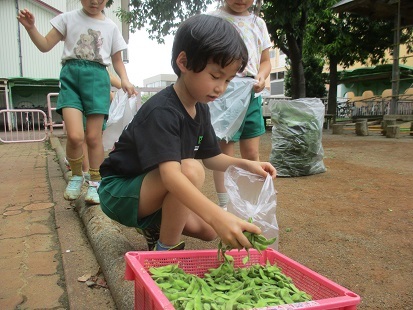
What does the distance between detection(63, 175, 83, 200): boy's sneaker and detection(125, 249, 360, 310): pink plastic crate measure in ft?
5.61

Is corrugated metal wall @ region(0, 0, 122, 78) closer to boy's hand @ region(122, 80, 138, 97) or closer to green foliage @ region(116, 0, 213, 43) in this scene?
green foliage @ region(116, 0, 213, 43)

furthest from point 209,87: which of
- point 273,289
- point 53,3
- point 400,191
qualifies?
point 53,3

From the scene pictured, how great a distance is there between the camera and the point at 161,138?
1438 millimetres

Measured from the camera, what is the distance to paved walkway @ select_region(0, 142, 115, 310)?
167cm

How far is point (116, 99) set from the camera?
3.48 m

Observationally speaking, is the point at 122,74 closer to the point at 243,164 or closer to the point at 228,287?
the point at 243,164

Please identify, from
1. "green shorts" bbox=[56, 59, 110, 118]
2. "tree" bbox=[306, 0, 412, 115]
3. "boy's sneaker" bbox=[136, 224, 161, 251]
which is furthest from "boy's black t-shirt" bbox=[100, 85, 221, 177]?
"tree" bbox=[306, 0, 412, 115]

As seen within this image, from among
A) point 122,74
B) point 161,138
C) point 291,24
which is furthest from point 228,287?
point 291,24

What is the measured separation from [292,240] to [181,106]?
44.5 inches

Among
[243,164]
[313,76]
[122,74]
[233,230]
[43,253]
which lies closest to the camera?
[233,230]

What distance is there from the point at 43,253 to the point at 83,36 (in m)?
1.54

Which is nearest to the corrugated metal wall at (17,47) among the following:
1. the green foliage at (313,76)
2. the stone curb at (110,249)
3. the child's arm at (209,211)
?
the green foliage at (313,76)

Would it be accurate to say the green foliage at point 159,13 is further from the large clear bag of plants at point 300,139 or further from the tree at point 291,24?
the large clear bag of plants at point 300,139

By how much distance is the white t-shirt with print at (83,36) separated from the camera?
9.13ft
